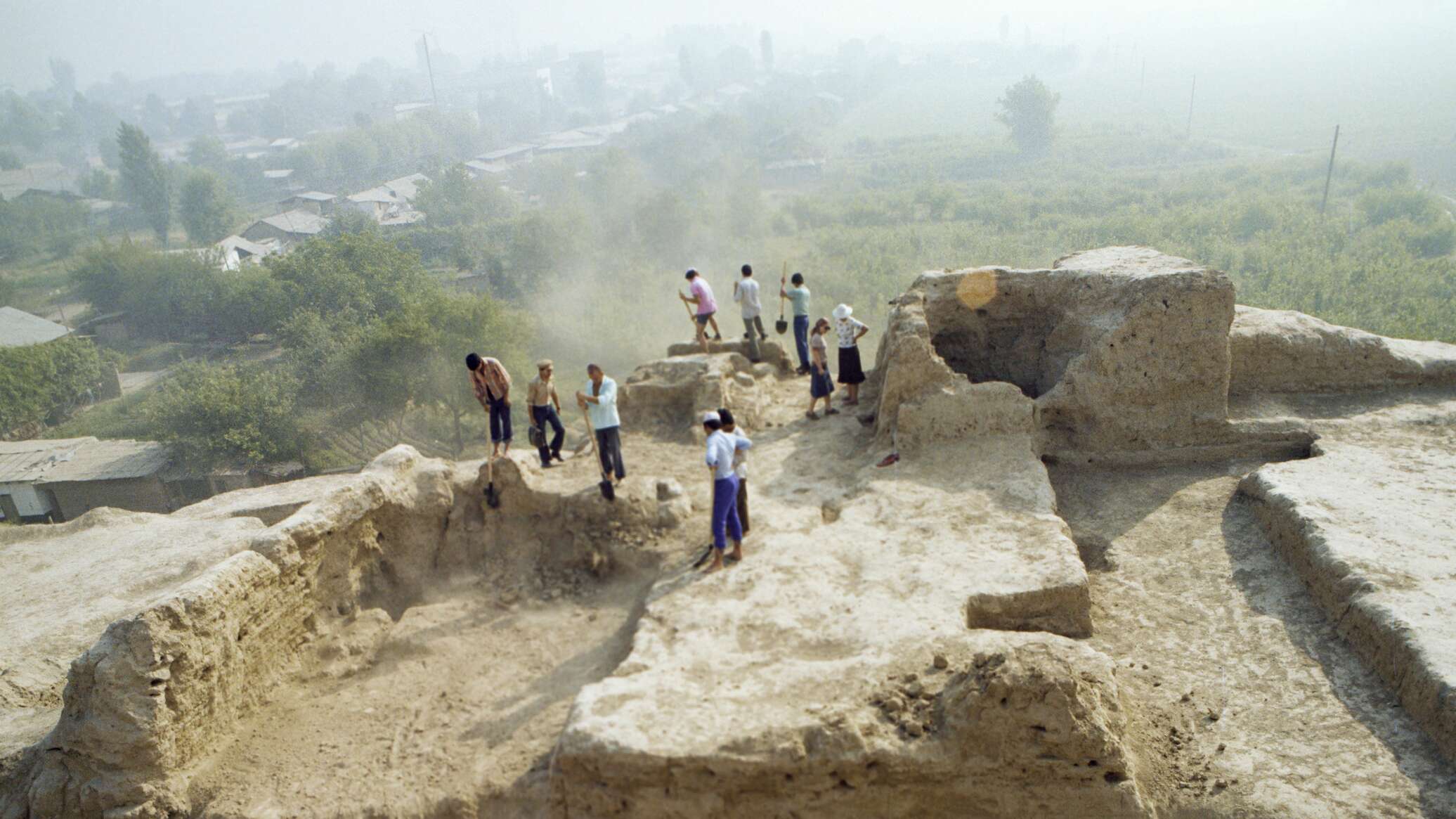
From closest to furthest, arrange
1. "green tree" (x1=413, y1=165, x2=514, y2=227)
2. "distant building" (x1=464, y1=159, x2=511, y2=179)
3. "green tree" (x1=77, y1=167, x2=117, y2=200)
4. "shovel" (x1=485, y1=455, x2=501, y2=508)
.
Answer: "shovel" (x1=485, y1=455, x2=501, y2=508), "green tree" (x1=413, y1=165, x2=514, y2=227), "distant building" (x1=464, y1=159, x2=511, y2=179), "green tree" (x1=77, y1=167, x2=117, y2=200)

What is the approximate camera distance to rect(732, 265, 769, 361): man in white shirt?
13453mm

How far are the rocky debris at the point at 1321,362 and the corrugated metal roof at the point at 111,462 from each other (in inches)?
1089

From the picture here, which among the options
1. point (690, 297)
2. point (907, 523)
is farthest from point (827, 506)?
point (690, 297)

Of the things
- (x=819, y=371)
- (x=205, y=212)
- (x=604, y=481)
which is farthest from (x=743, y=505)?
(x=205, y=212)

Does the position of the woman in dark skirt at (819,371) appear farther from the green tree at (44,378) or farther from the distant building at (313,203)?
the distant building at (313,203)

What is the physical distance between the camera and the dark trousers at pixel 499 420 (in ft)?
34.3

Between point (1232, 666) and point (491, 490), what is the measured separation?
23.2 feet

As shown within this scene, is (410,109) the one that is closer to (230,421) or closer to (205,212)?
(205,212)

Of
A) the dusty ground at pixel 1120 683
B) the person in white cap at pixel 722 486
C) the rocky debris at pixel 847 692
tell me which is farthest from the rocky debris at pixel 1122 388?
the person in white cap at pixel 722 486

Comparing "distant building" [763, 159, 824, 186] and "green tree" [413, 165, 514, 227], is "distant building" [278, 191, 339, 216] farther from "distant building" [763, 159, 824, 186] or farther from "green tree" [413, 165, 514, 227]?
"distant building" [763, 159, 824, 186]

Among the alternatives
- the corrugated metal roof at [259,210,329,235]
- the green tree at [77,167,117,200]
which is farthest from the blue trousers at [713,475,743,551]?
the green tree at [77,167,117,200]

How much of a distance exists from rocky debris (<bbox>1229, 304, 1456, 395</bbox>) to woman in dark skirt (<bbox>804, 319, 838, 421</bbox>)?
4522 millimetres

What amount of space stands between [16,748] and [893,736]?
6.94 m

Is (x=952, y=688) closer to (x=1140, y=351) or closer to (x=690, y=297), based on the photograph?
(x=1140, y=351)
